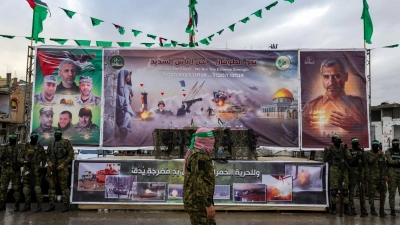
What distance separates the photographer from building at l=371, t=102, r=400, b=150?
26.8 meters

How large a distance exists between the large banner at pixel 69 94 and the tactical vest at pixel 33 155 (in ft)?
5.08

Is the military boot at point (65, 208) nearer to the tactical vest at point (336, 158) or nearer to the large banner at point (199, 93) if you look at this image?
the large banner at point (199, 93)

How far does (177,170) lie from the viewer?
7.39 meters

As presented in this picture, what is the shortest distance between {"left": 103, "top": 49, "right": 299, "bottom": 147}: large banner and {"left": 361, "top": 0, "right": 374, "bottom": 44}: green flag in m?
2.18

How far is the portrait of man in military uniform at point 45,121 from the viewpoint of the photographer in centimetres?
926

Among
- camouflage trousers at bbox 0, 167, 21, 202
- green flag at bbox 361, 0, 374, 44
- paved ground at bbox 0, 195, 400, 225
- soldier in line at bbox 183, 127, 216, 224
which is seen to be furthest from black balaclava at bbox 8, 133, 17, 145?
green flag at bbox 361, 0, 374, 44

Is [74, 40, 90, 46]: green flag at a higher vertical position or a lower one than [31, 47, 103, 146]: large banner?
higher

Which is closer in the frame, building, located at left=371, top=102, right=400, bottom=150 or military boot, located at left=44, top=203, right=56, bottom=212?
military boot, located at left=44, top=203, right=56, bottom=212

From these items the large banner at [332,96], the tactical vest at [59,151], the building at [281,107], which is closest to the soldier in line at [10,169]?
the tactical vest at [59,151]

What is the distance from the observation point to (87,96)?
368 inches

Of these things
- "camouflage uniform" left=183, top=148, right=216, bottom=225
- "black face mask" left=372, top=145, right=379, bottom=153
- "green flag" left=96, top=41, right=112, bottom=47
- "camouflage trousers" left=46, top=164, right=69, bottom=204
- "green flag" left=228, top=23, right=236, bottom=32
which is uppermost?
"green flag" left=228, top=23, right=236, bottom=32

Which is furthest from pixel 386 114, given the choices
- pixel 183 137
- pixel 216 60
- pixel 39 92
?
pixel 39 92

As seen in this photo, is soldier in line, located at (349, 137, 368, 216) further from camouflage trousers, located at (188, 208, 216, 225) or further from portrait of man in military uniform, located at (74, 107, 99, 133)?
portrait of man in military uniform, located at (74, 107, 99, 133)

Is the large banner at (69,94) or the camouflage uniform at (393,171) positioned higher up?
the large banner at (69,94)
